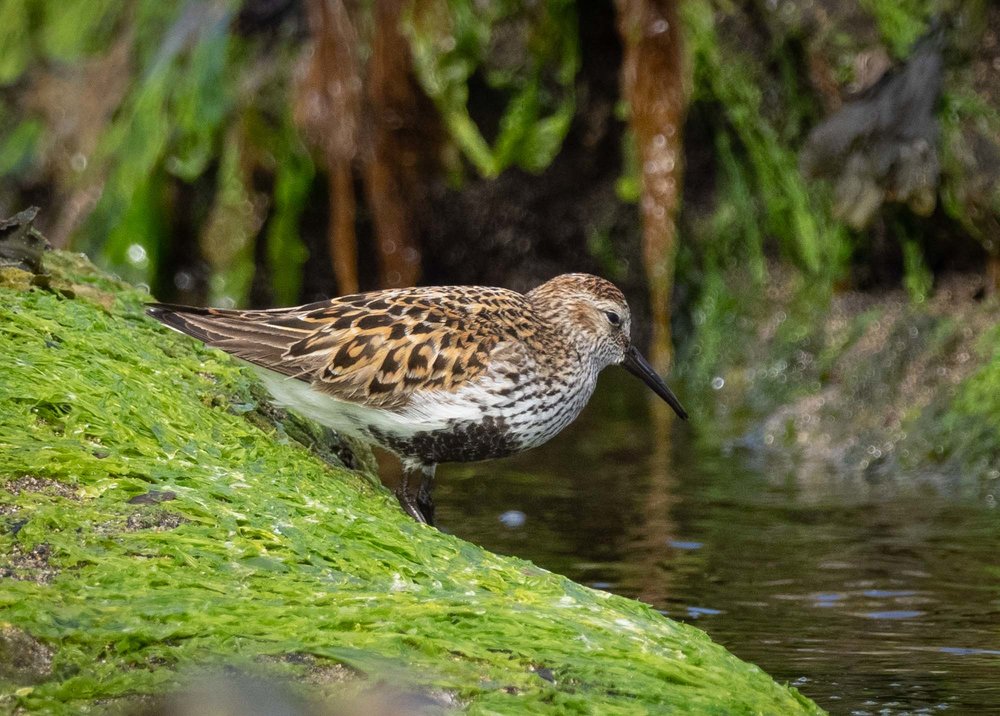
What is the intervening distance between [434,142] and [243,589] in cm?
749

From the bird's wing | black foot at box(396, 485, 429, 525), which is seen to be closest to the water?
black foot at box(396, 485, 429, 525)

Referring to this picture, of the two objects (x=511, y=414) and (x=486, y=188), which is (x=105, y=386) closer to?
(x=511, y=414)

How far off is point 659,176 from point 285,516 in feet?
21.0

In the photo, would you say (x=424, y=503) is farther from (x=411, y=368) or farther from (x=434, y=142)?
(x=434, y=142)

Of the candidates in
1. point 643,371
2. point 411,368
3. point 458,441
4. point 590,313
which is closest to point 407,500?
point 458,441

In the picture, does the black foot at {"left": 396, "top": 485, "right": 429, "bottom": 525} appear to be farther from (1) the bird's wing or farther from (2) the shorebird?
(1) the bird's wing

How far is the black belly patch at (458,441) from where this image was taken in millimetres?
5852

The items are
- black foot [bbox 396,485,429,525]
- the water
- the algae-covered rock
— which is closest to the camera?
the algae-covered rock

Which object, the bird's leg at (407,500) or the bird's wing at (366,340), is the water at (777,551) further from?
the bird's wing at (366,340)

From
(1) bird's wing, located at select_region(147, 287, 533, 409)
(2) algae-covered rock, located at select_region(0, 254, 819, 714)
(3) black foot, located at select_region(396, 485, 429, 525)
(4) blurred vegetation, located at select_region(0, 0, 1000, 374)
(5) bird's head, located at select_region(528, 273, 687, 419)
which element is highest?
(4) blurred vegetation, located at select_region(0, 0, 1000, 374)

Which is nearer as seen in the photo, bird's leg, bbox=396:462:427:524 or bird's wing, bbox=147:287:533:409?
bird's wing, bbox=147:287:533:409

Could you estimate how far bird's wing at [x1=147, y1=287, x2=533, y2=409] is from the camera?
227 inches

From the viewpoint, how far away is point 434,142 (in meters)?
11.2

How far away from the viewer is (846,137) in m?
9.09
